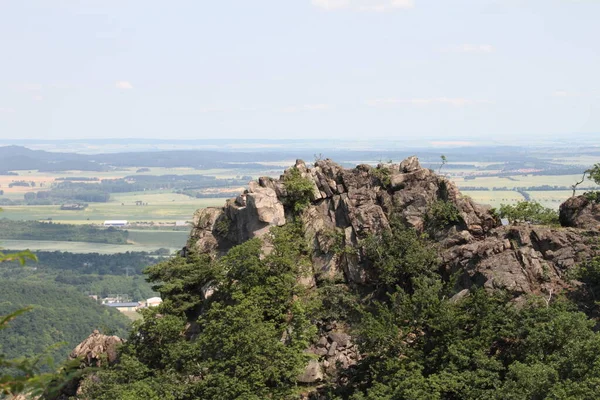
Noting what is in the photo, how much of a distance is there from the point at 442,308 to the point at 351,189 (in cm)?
857

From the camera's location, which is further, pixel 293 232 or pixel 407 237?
pixel 293 232

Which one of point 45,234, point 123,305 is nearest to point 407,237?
point 123,305

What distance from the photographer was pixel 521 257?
29.0 m

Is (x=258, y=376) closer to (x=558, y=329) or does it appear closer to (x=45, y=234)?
(x=558, y=329)

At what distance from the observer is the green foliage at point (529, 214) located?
33.5m

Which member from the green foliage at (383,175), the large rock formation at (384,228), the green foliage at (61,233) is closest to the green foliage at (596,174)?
the large rock formation at (384,228)

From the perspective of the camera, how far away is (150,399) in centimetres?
2631

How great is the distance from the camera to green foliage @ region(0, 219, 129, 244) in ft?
609

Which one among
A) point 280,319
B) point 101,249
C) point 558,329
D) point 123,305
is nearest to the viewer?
point 558,329

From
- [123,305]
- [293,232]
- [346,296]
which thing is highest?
[293,232]

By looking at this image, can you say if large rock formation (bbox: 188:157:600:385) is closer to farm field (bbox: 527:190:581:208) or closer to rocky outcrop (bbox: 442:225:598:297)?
rocky outcrop (bbox: 442:225:598:297)

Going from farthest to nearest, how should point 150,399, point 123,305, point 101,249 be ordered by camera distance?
1. point 101,249
2. point 123,305
3. point 150,399

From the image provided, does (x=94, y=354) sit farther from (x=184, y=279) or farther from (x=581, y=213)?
(x=581, y=213)

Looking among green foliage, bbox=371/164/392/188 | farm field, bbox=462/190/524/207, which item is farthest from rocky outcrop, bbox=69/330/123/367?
farm field, bbox=462/190/524/207
